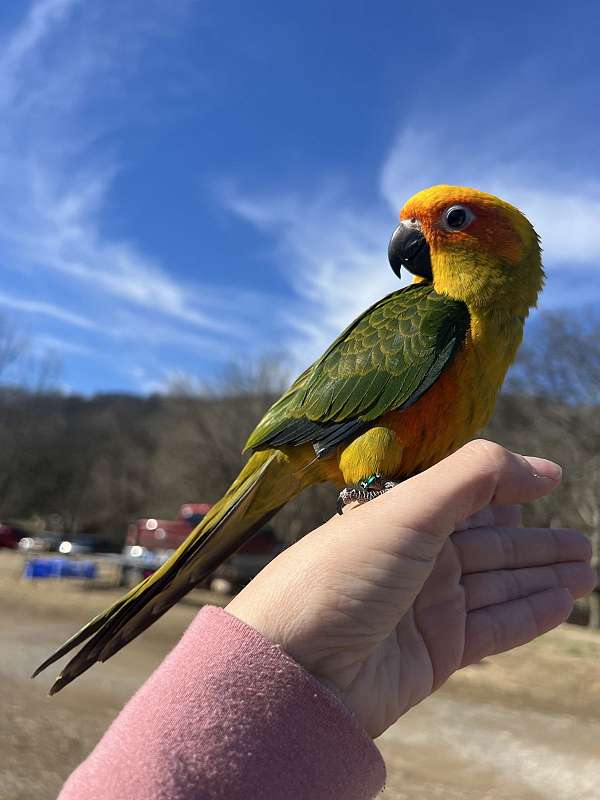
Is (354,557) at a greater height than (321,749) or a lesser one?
greater

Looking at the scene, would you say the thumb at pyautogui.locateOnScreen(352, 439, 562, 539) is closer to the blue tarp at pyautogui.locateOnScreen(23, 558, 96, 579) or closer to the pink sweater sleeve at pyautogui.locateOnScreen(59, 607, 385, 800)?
the pink sweater sleeve at pyautogui.locateOnScreen(59, 607, 385, 800)

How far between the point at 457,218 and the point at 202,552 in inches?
76.9

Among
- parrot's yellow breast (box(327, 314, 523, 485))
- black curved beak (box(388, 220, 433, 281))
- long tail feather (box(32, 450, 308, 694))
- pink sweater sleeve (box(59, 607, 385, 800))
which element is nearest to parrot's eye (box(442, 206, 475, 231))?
black curved beak (box(388, 220, 433, 281))

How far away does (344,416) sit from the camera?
2588 millimetres

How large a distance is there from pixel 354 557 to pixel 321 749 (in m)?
0.59

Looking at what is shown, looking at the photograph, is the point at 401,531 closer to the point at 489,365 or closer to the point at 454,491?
the point at 454,491

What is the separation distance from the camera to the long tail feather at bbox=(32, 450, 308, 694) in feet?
7.86

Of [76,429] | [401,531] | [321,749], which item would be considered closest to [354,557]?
[401,531]

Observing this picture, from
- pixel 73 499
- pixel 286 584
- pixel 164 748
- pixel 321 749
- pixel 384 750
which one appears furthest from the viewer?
pixel 73 499

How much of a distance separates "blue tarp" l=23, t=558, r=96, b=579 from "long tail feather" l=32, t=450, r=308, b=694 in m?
20.2

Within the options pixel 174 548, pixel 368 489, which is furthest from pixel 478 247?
pixel 174 548

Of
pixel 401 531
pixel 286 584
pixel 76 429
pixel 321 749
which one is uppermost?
pixel 76 429

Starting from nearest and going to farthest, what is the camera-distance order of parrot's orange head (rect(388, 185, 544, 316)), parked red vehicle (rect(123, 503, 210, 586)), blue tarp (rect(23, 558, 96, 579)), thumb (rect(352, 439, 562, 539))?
thumb (rect(352, 439, 562, 539)), parrot's orange head (rect(388, 185, 544, 316)), parked red vehicle (rect(123, 503, 210, 586)), blue tarp (rect(23, 558, 96, 579))

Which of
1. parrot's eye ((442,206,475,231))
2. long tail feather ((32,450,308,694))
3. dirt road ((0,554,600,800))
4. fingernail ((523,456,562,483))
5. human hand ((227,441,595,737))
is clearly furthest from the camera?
dirt road ((0,554,600,800))
